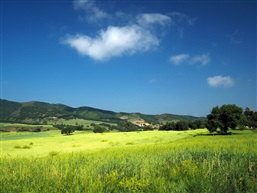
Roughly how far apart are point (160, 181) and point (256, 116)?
10837 cm

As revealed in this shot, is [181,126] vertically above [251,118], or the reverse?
[251,118]

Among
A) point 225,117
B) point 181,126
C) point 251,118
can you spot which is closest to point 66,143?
point 225,117

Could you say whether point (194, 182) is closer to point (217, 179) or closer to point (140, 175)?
point (217, 179)

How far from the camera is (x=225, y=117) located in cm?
5459

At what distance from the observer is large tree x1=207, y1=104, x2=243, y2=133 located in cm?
5369

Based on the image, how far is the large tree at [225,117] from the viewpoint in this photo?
5369 centimetres

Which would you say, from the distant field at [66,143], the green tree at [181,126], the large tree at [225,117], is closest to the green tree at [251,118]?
the green tree at [181,126]

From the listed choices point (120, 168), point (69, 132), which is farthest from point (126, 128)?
point (120, 168)

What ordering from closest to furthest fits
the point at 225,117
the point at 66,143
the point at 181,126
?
1. the point at 66,143
2. the point at 225,117
3. the point at 181,126

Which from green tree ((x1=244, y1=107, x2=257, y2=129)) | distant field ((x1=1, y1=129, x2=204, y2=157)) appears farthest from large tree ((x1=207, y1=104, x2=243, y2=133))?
green tree ((x1=244, y1=107, x2=257, y2=129))

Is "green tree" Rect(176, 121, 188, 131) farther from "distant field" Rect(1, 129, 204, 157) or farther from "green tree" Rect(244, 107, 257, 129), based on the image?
"distant field" Rect(1, 129, 204, 157)

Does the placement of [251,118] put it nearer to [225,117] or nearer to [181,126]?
[181,126]

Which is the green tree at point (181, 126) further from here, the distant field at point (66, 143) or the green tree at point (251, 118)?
the distant field at point (66, 143)

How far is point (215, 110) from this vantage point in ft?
188
